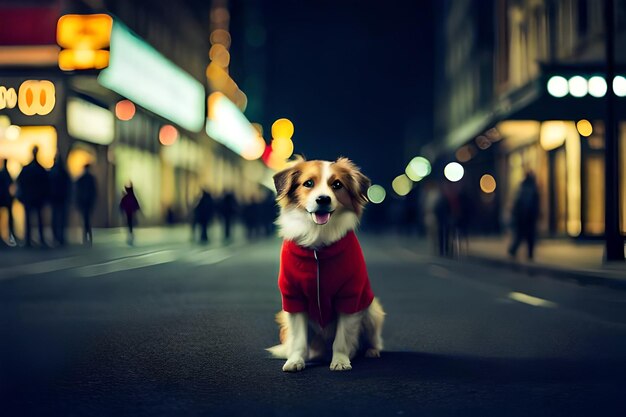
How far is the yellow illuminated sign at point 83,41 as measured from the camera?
104ft

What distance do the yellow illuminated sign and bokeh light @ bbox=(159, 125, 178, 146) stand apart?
51.0 ft

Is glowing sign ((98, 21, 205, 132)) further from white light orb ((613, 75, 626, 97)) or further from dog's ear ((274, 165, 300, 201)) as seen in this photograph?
dog's ear ((274, 165, 300, 201))

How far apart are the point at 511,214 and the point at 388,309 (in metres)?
9.33

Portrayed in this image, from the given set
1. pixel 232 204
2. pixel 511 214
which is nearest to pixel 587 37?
pixel 511 214

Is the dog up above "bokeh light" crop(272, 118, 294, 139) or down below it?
below

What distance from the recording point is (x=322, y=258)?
564cm

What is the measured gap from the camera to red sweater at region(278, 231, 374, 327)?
5613 millimetres

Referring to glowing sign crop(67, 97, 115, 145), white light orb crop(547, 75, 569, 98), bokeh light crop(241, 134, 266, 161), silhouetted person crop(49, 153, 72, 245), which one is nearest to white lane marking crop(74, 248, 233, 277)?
silhouetted person crop(49, 153, 72, 245)

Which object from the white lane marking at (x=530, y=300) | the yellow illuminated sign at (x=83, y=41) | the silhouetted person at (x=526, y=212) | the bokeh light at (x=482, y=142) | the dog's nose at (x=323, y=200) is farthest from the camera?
the bokeh light at (x=482, y=142)

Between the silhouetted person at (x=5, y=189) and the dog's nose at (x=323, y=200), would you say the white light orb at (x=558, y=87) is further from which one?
the dog's nose at (x=323, y=200)

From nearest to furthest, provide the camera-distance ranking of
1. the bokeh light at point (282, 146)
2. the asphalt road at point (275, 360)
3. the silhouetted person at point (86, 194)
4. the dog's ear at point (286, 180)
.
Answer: the asphalt road at point (275, 360)
the dog's ear at point (286, 180)
the silhouetted person at point (86, 194)
the bokeh light at point (282, 146)


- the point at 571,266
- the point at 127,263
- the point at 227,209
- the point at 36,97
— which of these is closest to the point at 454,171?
the point at 227,209

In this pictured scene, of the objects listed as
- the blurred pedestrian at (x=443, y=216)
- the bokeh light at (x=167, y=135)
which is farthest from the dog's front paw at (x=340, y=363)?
the bokeh light at (x=167, y=135)

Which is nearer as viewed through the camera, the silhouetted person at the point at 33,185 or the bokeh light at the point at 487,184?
the silhouetted person at the point at 33,185
